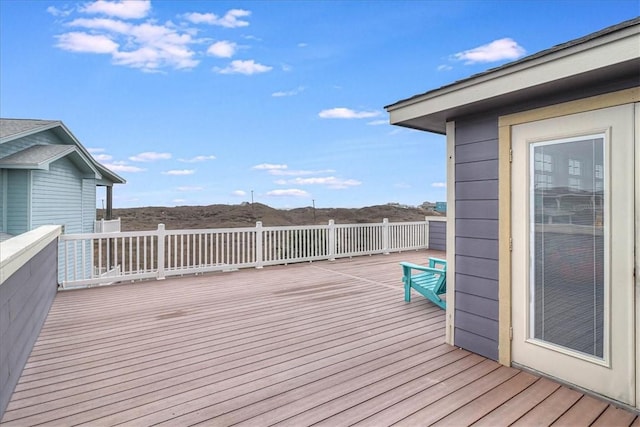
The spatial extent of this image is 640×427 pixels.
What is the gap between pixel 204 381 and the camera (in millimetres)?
2266

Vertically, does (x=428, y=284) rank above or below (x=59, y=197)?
below

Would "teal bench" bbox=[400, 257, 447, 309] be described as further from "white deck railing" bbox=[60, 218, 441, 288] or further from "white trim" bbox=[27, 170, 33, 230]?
"white trim" bbox=[27, 170, 33, 230]

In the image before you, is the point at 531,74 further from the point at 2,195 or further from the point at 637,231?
the point at 2,195

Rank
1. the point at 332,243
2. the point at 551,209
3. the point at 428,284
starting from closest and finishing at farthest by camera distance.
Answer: the point at 551,209 < the point at 428,284 < the point at 332,243

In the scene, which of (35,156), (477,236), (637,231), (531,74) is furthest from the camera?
(35,156)

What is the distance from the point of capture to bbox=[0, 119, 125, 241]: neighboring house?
6.93 metres

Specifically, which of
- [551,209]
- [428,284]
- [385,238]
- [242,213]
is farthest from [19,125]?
[242,213]

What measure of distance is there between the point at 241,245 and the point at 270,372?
4.38 meters

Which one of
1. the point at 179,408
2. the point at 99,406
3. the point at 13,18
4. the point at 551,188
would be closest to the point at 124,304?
the point at 99,406

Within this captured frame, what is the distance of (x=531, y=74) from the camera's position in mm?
2088

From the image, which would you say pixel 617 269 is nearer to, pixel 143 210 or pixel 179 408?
pixel 179 408

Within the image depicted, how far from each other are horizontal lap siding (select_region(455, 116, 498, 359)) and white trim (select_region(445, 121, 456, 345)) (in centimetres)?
3

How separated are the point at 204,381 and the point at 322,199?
15.0 metres

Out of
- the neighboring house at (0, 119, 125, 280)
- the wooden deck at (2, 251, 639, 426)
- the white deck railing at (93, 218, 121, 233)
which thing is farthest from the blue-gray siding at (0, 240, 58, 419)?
the white deck railing at (93, 218, 121, 233)
